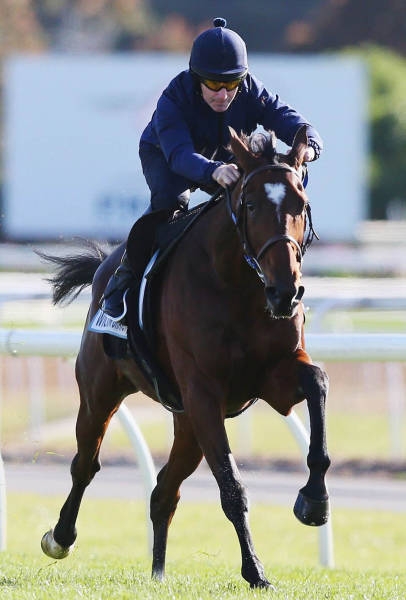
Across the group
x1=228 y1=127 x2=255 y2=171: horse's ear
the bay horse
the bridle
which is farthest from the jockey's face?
the bridle

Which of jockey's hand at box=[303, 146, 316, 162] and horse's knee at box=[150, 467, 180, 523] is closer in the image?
jockey's hand at box=[303, 146, 316, 162]

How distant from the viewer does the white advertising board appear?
3073 cm

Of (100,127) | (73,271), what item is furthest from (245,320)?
(100,127)

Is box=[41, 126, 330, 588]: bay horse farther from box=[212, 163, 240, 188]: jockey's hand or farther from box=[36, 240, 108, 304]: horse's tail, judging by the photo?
box=[36, 240, 108, 304]: horse's tail

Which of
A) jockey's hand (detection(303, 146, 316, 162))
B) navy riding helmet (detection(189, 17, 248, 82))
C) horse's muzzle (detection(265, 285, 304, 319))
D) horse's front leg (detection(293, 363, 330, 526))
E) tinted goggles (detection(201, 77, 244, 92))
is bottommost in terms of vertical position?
horse's front leg (detection(293, 363, 330, 526))

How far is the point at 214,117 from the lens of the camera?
552cm

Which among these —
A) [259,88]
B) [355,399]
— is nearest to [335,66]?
[355,399]

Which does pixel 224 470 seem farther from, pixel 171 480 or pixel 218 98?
pixel 218 98

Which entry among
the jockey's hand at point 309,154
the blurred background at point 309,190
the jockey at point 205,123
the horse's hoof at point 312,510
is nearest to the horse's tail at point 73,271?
the blurred background at point 309,190

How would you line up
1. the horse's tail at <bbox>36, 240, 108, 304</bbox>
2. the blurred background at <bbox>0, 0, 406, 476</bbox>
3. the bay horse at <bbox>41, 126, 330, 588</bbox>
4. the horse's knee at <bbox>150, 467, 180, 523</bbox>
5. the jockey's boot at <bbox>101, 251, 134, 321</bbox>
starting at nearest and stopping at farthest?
the bay horse at <bbox>41, 126, 330, 588</bbox>, the jockey's boot at <bbox>101, 251, 134, 321</bbox>, the horse's knee at <bbox>150, 467, 180, 523</bbox>, the horse's tail at <bbox>36, 240, 108, 304</bbox>, the blurred background at <bbox>0, 0, 406, 476</bbox>

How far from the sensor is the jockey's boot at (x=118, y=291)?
5765 mm

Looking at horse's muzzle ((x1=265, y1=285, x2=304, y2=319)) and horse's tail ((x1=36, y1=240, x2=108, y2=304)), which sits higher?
horse's muzzle ((x1=265, y1=285, x2=304, y2=319))

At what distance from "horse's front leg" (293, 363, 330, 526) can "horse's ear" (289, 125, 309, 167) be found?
707mm

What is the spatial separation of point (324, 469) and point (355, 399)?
884cm
